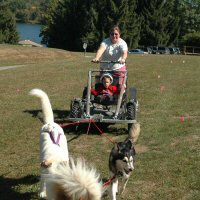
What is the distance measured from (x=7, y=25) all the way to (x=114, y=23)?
2174 centimetres

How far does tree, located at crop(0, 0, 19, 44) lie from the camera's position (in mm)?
71375

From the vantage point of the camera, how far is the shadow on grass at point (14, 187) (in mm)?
5223

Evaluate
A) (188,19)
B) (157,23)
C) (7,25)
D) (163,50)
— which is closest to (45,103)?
(163,50)

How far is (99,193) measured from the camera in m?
3.21

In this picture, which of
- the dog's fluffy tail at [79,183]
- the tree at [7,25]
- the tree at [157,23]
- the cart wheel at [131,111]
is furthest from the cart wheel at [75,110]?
the tree at [7,25]

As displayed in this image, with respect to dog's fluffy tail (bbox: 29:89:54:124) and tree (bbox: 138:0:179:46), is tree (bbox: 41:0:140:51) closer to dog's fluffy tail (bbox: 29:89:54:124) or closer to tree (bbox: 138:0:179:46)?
tree (bbox: 138:0:179:46)

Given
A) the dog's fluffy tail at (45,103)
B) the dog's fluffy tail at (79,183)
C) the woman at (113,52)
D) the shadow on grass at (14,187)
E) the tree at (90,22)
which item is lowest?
the shadow on grass at (14,187)

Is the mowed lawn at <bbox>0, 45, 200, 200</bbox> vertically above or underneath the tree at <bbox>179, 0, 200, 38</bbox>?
Answer: underneath

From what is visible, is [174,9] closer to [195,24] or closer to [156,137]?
[195,24]

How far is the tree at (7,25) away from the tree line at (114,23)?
702cm

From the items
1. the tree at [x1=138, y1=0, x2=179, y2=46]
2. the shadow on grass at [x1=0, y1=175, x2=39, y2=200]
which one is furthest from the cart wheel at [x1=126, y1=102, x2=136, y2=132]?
the tree at [x1=138, y1=0, x2=179, y2=46]

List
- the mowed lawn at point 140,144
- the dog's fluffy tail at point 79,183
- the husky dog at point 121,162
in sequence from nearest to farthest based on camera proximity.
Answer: the dog's fluffy tail at point 79,183
the husky dog at point 121,162
the mowed lawn at point 140,144

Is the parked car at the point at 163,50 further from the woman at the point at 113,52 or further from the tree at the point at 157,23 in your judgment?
the woman at the point at 113,52

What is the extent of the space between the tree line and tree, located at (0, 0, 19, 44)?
7025 millimetres
